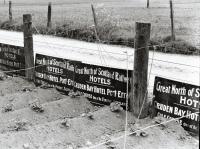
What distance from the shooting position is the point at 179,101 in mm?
7289

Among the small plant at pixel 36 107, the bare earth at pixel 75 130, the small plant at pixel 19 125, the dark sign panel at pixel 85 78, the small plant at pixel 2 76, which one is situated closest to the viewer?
the bare earth at pixel 75 130

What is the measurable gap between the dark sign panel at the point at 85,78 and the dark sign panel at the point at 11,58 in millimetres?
864

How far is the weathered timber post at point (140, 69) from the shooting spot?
764 centimetres

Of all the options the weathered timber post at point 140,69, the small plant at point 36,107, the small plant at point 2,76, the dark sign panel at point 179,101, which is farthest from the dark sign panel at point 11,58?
the dark sign panel at point 179,101

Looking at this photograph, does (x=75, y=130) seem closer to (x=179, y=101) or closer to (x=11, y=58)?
(x=179, y=101)

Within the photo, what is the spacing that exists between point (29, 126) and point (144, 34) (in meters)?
2.69

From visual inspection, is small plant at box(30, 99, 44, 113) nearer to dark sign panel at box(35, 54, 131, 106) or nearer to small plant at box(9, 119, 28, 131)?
small plant at box(9, 119, 28, 131)

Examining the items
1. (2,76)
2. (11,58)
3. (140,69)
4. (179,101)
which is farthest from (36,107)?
(11,58)

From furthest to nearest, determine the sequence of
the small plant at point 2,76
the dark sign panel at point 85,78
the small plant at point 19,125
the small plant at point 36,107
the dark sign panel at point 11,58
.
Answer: the dark sign panel at point 11,58, the small plant at point 2,76, the dark sign panel at point 85,78, the small plant at point 36,107, the small plant at point 19,125

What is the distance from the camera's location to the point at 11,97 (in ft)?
29.6

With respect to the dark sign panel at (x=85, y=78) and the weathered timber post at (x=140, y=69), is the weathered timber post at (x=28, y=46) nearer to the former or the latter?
the dark sign panel at (x=85, y=78)

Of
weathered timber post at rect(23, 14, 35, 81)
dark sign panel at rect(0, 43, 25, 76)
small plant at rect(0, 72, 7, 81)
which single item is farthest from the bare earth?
dark sign panel at rect(0, 43, 25, 76)

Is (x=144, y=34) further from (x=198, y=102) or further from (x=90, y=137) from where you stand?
(x=90, y=137)

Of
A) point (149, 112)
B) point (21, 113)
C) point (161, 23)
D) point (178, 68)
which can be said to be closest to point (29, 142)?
→ point (21, 113)
